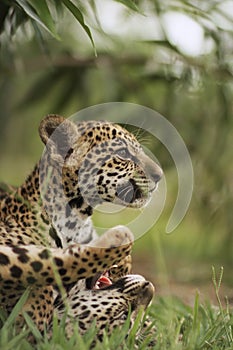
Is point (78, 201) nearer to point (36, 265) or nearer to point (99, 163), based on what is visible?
point (99, 163)

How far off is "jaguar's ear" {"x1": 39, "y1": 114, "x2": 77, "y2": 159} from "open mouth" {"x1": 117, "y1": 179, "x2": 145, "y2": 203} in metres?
0.24

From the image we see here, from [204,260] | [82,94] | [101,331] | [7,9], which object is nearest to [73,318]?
[101,331]

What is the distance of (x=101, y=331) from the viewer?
2.88 m

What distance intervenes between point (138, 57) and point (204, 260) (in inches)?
86.4

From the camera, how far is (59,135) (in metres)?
2.95

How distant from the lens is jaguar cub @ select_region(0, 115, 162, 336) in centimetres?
287

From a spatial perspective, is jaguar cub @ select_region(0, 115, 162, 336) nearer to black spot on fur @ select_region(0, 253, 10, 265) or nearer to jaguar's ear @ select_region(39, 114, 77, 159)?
jaguar's ear @ select_region(39, 114, 77, 159)

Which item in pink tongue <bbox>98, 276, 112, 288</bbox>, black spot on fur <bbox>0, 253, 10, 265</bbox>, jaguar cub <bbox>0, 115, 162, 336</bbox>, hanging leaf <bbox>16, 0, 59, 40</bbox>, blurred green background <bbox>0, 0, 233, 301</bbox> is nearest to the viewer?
black spot on fur <bbox>0, 253, 10, 265</bbox>

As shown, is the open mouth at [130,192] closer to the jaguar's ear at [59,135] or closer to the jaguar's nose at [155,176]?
the jaguar's nose at [155,176]

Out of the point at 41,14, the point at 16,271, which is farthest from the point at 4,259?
the point at 41,14

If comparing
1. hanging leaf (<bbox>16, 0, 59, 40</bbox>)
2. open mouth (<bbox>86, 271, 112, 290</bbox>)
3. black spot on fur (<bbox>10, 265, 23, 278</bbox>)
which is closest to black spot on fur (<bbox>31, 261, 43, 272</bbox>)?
black spot on fur (<bbox>10, 265, 23, 278</bbox>)

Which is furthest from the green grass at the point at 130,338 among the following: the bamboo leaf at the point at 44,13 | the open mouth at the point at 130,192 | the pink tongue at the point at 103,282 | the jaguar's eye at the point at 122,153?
the bamboo leaf at the point at 44,13

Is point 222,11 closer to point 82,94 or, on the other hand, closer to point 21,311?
point 82,94

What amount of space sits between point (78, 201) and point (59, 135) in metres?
0.25
